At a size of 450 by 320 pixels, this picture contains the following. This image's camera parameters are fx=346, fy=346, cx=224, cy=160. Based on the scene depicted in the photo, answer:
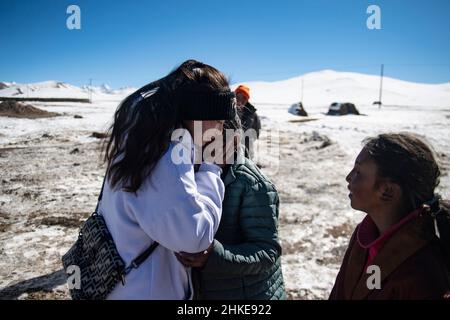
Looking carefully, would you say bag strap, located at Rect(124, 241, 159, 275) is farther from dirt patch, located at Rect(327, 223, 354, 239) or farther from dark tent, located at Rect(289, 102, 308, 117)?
dark tent, located at Rect(289, 102, 308, 117)

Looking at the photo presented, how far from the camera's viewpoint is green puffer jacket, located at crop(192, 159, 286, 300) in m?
1.55

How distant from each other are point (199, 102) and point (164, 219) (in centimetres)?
48

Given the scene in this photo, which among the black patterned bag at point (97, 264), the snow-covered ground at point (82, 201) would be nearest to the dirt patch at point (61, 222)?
the snow-covered ground at point (82, 201)

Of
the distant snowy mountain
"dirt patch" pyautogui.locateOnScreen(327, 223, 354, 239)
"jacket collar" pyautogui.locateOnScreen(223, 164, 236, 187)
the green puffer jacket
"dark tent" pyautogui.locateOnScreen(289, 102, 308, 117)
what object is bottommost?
"dirt patch" pyautogui.locateOnScreen(327, 223, 354, 239)

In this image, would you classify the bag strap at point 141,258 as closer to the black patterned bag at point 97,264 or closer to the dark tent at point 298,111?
the black patterned bag at point 97,264

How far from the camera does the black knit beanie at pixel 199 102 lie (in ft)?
4.37

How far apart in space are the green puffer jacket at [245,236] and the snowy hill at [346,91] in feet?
221

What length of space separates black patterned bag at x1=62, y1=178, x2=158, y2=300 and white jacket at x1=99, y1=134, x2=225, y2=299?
2 cm

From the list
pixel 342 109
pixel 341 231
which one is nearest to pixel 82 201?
pixel 341 231

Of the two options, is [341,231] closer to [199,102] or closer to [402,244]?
[402,244]

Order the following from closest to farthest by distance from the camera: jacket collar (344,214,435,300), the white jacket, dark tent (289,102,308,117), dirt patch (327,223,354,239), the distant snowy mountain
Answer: the white jacket → jacket collar (344,214,435,300) → dirt patch (327,223,354,239) → dark tent (289,102,308,117) → the distant snowy mountain

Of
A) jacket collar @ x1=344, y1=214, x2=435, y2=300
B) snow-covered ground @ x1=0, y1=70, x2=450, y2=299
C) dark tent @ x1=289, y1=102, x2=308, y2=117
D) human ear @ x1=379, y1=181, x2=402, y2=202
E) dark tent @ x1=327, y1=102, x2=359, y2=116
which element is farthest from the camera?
dark tent @ x1=289, y1=102, x2=308, y2=117

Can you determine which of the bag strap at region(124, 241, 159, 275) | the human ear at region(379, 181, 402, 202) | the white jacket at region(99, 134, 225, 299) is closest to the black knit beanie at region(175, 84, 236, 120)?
the white jacket at region(99, 134, 225, 299)

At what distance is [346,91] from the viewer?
94.2 metres
